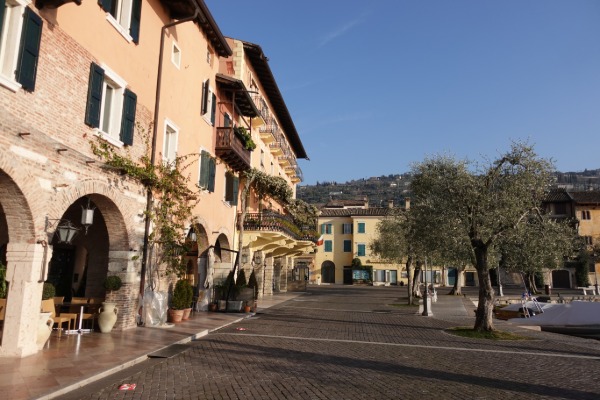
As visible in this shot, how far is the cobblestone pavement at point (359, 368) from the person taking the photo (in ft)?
23.4

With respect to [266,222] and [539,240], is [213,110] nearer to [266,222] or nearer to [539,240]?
[266,222]

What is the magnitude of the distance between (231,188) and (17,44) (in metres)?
14.2

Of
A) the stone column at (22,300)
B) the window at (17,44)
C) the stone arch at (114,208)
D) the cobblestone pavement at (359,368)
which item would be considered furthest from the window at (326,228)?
the window at (17,44)

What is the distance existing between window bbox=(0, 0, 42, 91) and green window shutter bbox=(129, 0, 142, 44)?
4436mm

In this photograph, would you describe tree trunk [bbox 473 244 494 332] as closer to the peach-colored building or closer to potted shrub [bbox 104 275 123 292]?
the peach-colored building

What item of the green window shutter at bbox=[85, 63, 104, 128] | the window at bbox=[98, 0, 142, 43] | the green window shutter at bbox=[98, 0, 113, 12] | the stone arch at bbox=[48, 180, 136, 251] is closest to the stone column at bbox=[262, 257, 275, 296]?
the stone arch at bbox=[48, 180, 136, 251]

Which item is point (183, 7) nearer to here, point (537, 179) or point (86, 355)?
point (86, 355)

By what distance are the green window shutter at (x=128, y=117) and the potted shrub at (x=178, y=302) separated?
5108 millimetres

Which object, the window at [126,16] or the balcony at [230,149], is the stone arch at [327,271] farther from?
the window at [126,16]

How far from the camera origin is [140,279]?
13.5 metres

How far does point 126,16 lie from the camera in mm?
12742

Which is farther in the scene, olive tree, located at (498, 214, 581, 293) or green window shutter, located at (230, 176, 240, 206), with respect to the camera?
green window shutter, located at (230, 176, 240, 206)

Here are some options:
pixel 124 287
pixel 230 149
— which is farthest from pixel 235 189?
pixel 124 287

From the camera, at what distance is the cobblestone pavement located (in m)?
7.14
